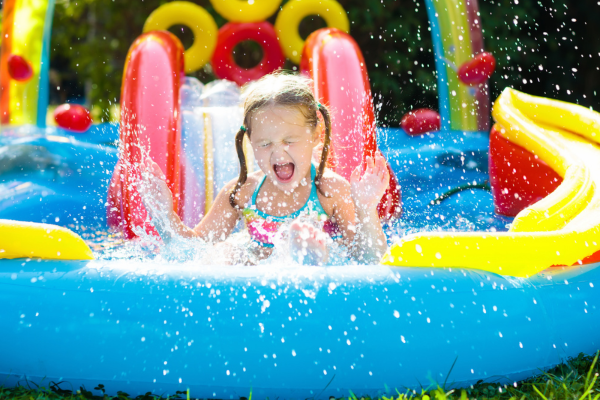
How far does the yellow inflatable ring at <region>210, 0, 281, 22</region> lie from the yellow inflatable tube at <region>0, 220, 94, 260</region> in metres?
3.19

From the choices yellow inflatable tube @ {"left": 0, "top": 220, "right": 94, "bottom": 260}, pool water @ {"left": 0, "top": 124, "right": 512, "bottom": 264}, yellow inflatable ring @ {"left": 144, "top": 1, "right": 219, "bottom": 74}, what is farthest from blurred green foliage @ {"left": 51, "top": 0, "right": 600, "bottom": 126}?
yellow inflatable tube @ {"left": 0, "top": 220, "right": 94, "bottom": 260}

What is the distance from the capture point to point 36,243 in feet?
6.02

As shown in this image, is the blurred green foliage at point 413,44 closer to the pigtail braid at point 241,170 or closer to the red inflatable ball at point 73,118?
the red inflatable ball at point 73,118

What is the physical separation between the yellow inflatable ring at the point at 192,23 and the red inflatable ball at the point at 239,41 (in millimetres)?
95

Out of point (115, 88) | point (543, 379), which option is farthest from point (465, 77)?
point (115, 88)

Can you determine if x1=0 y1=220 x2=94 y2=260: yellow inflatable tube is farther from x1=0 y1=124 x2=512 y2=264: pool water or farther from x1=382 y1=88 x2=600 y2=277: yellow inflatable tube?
x1=382 y1=88 x2=600 y2=277: yellow inflatable tube

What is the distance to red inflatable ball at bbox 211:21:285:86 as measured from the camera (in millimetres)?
4723

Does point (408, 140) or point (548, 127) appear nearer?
point (548, 127)

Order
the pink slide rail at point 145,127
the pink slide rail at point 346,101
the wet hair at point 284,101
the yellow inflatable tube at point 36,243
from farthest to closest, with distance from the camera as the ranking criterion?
the pink slide rail at point 346,101 < the pink slide rail at point 145,127 < the wet hair at point 284,101 < the yellow inflatable tube at point 36,243

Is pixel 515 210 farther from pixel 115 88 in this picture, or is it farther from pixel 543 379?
pixel 115 88

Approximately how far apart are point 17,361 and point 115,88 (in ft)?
20.5

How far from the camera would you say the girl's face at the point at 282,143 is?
7.72ft

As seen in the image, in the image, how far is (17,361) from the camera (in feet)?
5.65

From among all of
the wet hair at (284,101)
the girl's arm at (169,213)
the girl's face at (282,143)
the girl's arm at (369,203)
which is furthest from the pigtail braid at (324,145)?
the girl's arm at (169,213)
